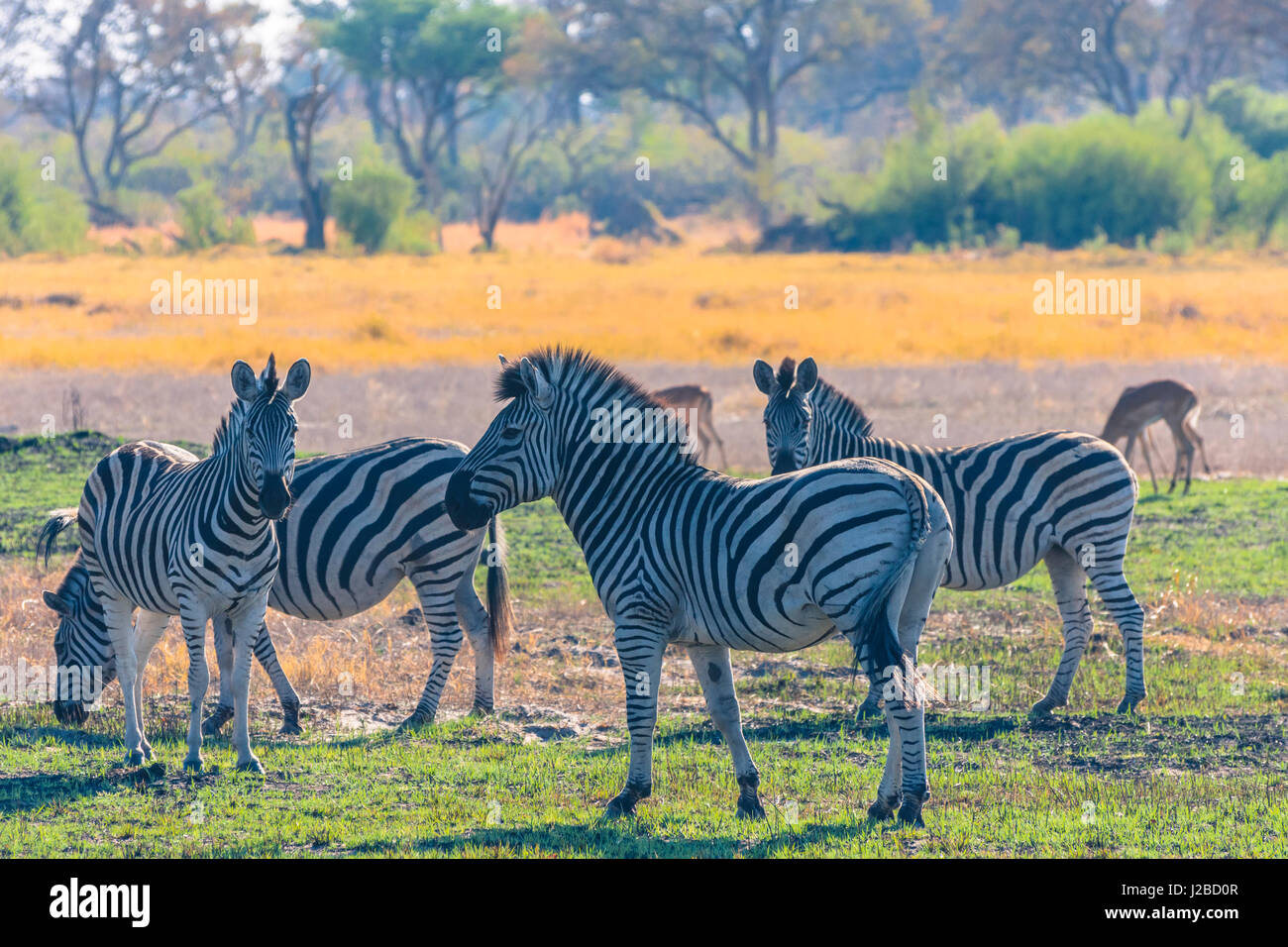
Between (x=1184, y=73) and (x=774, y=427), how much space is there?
195ft

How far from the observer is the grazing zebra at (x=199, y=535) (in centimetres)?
680

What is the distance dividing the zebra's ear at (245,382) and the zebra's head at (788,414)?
9.97 ft

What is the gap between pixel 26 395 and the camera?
19.6 m

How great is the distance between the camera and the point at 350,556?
8.35 metres

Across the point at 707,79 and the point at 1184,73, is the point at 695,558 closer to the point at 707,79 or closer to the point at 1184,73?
the point at 707,79

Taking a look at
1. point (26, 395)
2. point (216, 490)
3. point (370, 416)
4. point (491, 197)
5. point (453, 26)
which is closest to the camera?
point (216, 490)

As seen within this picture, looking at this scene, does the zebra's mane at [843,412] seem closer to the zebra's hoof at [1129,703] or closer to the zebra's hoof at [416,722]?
the zebra's hoof at [1129,703]

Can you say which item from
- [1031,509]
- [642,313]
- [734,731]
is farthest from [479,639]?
[642,313]

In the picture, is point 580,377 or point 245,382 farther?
point 580,377

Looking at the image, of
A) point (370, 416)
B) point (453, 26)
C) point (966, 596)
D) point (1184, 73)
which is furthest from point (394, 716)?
point (1184, 73)

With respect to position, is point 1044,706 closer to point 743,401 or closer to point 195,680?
point 195,680

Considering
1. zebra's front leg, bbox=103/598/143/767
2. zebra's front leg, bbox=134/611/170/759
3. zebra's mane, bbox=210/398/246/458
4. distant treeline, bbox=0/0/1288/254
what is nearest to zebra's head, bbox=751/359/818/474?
zebra's mane, bbox=210/398/246/458

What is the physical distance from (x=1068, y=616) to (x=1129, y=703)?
57 cm

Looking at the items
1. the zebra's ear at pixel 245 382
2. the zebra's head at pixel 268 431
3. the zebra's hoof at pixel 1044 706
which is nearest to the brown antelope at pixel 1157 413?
the zebra's hoof at pixel 1044 706
